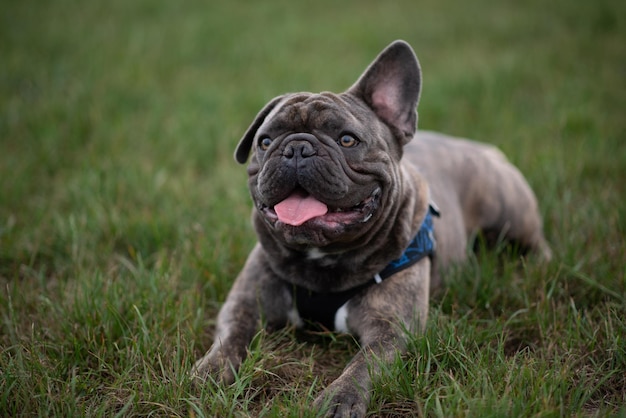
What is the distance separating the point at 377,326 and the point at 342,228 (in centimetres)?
57

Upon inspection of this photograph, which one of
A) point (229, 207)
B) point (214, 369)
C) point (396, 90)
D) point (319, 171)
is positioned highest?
point (396, 90)

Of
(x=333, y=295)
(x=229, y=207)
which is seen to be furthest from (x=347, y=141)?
(x=229, y=207)

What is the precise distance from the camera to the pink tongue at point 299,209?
9.47 feet

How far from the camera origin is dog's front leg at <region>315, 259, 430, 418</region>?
104 inches

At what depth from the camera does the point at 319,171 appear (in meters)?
2.84

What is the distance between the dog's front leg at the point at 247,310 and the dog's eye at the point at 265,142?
68 centimetres

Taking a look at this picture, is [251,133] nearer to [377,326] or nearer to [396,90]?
[396,90]

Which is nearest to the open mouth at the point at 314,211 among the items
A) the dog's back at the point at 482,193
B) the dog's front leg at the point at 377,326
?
the dog's front leg at the point at 377,326

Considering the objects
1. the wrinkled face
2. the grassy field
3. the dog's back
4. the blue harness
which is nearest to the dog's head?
the wrinkled face

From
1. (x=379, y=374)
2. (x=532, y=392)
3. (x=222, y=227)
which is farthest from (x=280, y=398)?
(x=222, y=227)

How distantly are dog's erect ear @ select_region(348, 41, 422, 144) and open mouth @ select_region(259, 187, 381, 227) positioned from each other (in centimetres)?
57

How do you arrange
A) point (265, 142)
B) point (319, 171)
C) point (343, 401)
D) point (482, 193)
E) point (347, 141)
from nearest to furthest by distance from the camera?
point (343, 401), point (319, 171), point (347, 141), point (265, 142), point (482, 193)

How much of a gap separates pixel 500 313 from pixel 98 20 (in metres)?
8.68

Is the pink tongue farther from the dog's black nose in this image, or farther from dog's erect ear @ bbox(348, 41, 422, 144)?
dog's erect ear @ bbox(348, 41, 422, 144)
